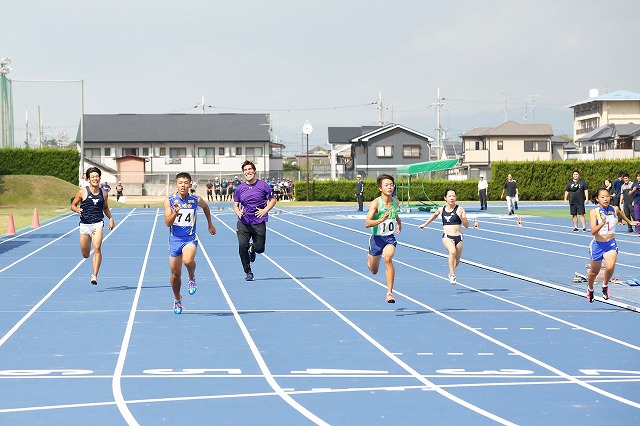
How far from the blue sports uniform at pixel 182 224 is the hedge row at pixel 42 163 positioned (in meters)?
60.3

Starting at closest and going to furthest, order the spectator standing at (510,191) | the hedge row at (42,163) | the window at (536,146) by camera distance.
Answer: the spectator standing at (510,191) < the hedge row at (42,163) < the window at (536,146)

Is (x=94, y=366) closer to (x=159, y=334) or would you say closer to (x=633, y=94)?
(x=159, y=334)

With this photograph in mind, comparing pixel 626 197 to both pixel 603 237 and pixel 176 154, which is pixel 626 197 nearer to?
pixel 603 237

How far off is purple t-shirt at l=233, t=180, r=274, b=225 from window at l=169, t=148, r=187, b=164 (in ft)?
266

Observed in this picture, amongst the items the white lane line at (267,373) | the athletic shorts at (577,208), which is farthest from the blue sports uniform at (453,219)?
the athletic shorts at (577,208)

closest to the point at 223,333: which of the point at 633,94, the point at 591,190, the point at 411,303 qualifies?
the point at 411,303

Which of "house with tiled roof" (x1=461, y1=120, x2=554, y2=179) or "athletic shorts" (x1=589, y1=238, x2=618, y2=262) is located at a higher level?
"house with tiled roof" (x1=461, y1=120, x2=554, y2=179)

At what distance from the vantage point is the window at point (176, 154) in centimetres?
9700

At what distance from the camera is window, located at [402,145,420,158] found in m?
97.8

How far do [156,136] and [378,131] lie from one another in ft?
69.0

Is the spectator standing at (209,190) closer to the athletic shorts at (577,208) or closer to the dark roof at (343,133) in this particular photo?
the dark roof at (343,133)

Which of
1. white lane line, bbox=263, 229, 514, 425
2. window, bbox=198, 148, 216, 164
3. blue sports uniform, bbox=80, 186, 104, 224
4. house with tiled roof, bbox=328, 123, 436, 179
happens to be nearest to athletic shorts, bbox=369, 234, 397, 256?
white lane line, bbox=263, 229, 514, 425

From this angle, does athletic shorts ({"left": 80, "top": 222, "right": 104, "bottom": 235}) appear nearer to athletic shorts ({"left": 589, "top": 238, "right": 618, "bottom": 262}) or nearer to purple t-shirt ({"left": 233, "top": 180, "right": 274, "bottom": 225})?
purple t-shirt ({"left": 233, "top": 180, "right": 274, "bottom": 225})

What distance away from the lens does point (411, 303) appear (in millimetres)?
14164
